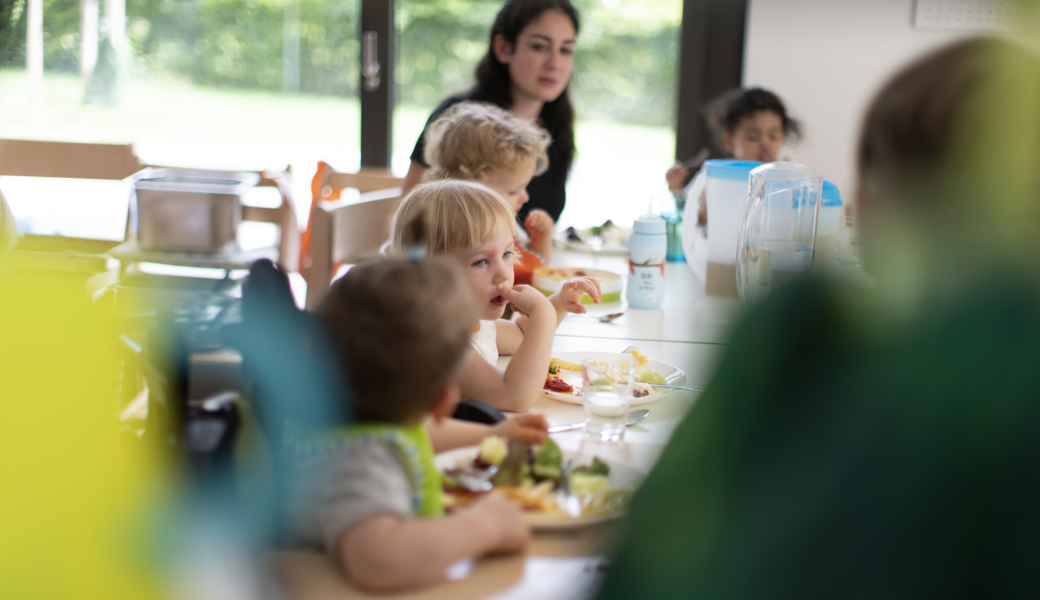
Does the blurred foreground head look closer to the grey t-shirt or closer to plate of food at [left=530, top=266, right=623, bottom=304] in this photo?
the grey t-shirt

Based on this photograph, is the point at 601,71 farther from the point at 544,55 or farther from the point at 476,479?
the point at 476,479

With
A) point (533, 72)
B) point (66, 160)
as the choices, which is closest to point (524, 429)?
point (533, 72)

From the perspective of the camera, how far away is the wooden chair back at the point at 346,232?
1.93 m

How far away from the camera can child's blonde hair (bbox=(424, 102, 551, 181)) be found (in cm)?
169

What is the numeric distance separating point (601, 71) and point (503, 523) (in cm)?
304

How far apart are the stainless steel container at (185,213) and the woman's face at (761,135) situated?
63.9 inches

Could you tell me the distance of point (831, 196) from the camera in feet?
5.62

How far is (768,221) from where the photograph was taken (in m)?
1.49

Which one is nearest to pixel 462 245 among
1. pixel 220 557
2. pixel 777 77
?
pixel 220 557

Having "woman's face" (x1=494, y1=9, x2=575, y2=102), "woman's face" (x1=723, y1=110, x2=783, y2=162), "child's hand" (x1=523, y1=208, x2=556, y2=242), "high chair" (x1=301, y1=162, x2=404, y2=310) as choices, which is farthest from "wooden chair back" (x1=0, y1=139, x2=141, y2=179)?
"woman's face" (x1=723, y1=110, x2=783, y2=162)

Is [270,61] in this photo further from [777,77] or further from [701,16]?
[777,77]

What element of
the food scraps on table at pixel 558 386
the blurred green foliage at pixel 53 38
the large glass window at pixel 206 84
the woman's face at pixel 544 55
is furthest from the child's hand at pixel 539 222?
the blurred green foliage at pixel 53 38

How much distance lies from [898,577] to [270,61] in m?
3.66

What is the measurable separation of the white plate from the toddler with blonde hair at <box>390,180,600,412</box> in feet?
0.78
